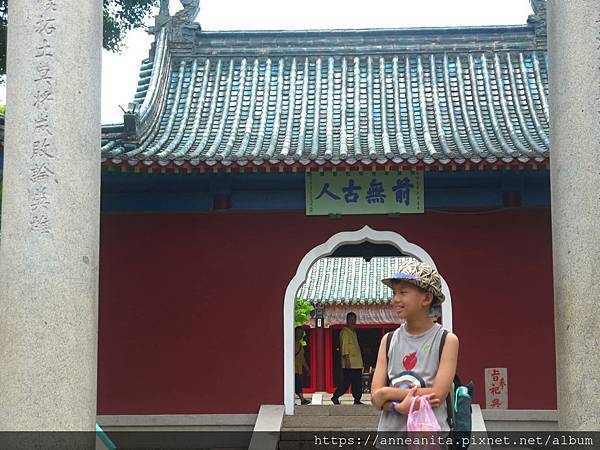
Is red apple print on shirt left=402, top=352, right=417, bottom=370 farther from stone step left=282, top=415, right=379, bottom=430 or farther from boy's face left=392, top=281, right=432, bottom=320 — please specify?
stone step left=282, top=415, right=379, bottom=430

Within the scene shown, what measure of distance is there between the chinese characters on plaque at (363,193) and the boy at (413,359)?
5788 mm

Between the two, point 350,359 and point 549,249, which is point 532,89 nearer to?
point 549,249

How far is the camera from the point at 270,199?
965 cm

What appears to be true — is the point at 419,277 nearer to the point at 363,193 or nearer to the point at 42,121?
the point at 42,121

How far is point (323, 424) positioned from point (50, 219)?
15.0ft

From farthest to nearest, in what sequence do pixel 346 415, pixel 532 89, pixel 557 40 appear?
pixel 532 89 < pixel 346 415 < pixel 557 40

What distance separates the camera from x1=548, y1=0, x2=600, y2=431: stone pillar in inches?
210

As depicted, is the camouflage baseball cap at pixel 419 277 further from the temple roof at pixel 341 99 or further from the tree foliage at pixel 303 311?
the tree foliage at pixel 303 311

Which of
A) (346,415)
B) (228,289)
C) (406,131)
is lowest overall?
(346,415)

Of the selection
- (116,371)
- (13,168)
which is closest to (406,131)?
(116,371)

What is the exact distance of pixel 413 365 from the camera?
11.6 ft

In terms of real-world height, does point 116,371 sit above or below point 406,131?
below

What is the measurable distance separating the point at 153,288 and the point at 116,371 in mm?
976

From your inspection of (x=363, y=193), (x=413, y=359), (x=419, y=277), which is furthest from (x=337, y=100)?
(x=413, y=359)
